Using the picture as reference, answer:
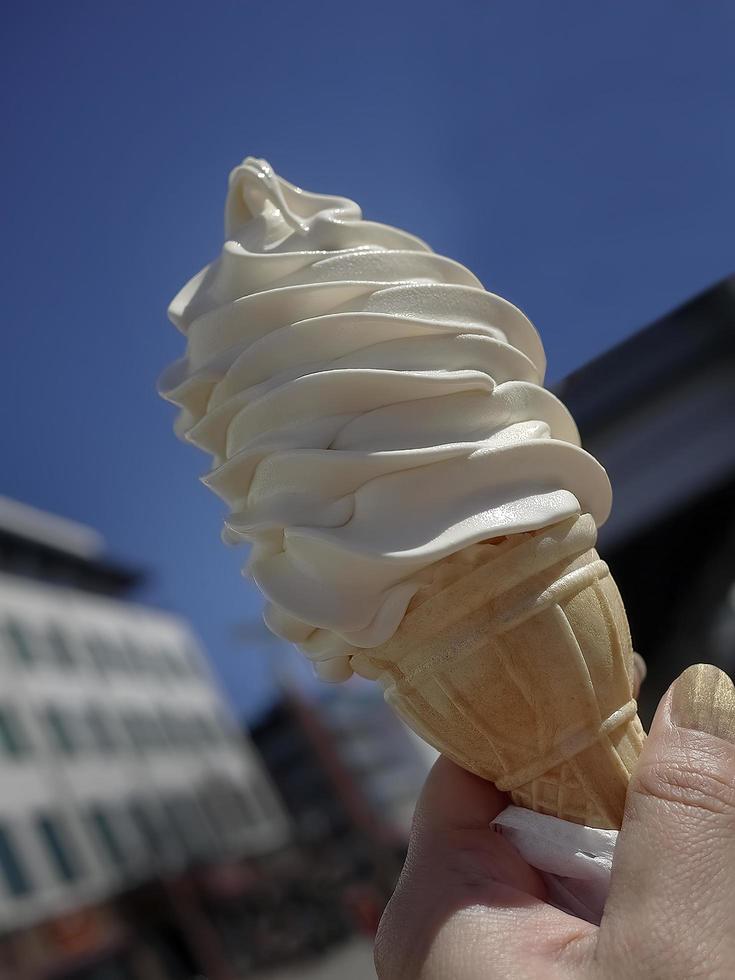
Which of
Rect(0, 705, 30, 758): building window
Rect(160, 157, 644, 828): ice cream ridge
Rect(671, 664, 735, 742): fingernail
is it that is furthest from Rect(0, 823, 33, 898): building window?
Rect(671, 664, 735, 742): fingernail

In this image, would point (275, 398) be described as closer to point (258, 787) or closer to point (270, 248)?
point (270, 248)

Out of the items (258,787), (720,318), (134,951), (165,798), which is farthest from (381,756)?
(720,318)

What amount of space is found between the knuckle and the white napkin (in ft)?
0.52

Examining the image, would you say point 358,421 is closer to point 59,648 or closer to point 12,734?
point 12,734

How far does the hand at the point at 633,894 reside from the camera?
1056mm

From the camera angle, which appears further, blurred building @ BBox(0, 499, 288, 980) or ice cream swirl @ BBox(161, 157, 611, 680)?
blurred building @ BBox(0, 499, 288, 980)

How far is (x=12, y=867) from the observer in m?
16.1

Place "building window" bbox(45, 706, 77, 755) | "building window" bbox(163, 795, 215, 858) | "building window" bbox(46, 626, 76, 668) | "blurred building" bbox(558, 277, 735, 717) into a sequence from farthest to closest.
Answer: "building window" bbox(163, 795, 215, 858)
"building window" bbox(46, 626, 76, 668)
"building window" bbox(45, 706, 77, 755)
"blurred building" bbox(558, 277, 735, 717)

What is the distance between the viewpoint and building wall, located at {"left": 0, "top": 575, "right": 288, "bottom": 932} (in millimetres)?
17234

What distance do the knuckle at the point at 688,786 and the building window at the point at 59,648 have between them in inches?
847

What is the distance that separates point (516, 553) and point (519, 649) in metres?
0.14

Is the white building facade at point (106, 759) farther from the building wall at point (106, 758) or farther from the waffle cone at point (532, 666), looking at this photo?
the waffle cone at point (532, 666)

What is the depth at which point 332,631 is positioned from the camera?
1412 mm

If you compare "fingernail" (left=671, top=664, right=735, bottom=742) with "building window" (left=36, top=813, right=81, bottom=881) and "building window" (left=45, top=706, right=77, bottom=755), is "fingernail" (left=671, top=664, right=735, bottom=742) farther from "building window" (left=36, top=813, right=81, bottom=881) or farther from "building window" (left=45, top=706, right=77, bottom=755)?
"building window" (left=45, top=706, right=77, bottom=755)
